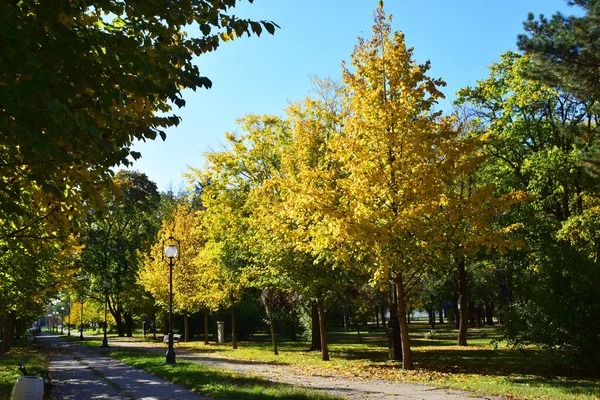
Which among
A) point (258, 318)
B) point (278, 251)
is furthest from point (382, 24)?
point (258, 318)

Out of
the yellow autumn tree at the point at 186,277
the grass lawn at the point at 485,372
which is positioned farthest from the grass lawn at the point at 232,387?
the yellow autumn tree at the point at 186,277

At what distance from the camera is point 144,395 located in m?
10.1

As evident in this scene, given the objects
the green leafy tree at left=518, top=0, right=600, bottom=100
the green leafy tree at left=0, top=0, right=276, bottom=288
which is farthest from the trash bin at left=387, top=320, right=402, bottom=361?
the green leafy tree at left=0, top=0, right=276, bottom=288

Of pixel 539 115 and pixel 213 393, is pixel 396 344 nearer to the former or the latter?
pixel 213 393

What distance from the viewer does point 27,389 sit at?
7414 millimetres

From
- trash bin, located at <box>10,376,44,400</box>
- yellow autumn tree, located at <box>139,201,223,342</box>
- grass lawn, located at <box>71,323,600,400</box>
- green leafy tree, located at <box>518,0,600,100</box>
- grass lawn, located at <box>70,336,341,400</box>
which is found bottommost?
grass lawn, located at <box>71,323,600,400</box>

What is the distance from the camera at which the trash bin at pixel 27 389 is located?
7398mm

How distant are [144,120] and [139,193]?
41334mm

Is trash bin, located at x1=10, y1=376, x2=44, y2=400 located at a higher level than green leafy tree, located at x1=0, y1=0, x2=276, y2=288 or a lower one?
lower

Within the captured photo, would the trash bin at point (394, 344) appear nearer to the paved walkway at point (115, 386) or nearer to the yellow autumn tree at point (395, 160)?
the yellow autumn tree at point (395, 160)

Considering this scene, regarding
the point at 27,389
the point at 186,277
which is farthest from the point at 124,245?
the point at 27,389

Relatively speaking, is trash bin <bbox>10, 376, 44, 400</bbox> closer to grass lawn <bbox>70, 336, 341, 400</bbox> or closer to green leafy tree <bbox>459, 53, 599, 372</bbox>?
grass lawn <bbox>70, 336, 341, 400</bbox>

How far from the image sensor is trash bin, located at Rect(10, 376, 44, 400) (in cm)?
740

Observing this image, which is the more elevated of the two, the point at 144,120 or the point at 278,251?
the point at 144,120
